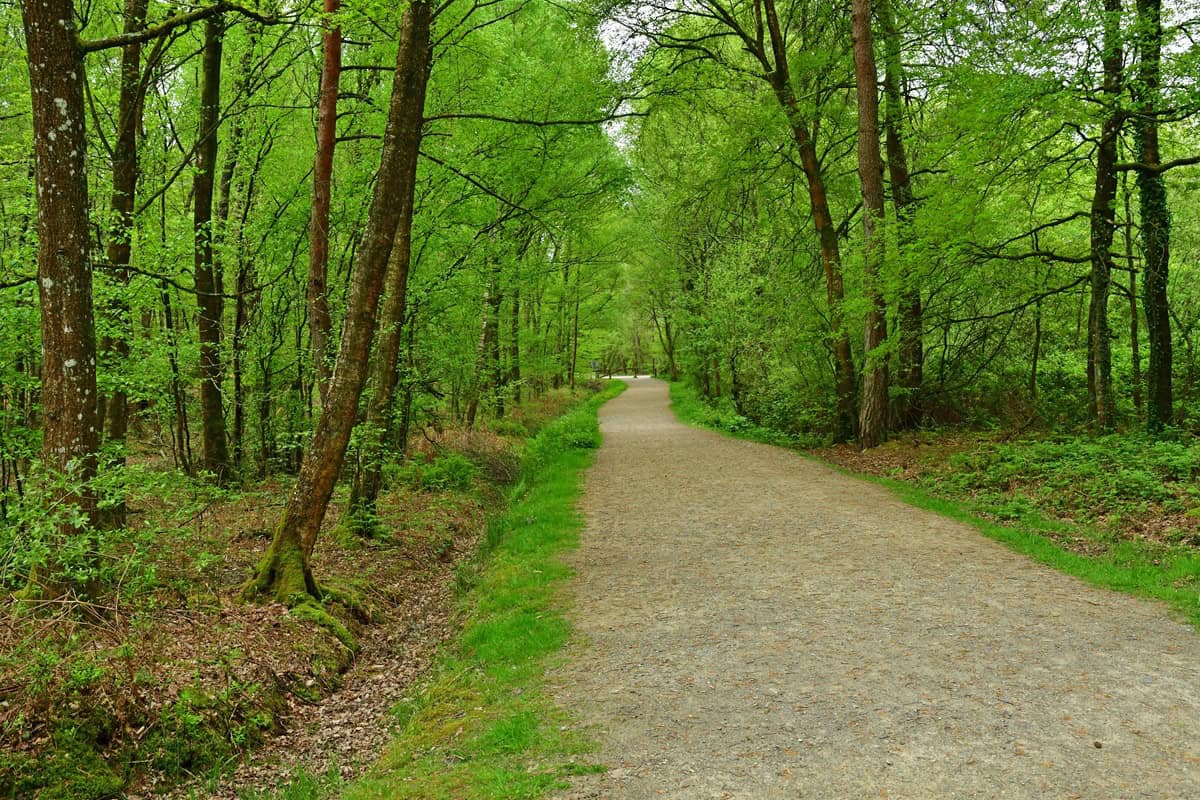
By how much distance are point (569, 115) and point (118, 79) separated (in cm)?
603

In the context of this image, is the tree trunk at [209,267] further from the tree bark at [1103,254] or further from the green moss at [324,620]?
the tree bark at [1103,254]

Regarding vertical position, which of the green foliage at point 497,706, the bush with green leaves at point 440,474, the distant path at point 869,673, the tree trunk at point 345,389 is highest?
the tree trunk at point 345,389

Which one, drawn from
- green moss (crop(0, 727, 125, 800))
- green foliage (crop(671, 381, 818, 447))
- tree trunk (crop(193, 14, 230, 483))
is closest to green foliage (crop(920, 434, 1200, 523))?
green foliage (crop(671, 381, 818, 447))

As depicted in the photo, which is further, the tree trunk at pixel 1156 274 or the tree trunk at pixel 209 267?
the tree trunk at pixel 1156 274

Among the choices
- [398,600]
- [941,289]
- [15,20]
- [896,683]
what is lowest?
[398,600]

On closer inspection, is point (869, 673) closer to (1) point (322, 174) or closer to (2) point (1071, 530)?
(2) point (1071, 530)

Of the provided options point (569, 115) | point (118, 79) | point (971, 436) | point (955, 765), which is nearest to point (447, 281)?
point (569, 115)

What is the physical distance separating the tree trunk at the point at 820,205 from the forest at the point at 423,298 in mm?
92

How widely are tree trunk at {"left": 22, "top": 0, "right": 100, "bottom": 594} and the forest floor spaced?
66cm

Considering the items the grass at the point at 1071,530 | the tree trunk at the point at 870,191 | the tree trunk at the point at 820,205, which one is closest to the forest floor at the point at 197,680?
the grass at the point at 1071,530

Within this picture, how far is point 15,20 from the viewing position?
10.2 m

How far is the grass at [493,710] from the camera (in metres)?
3.67

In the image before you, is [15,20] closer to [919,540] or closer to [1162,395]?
[919,540]

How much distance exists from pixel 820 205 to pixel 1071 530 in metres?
9.05
